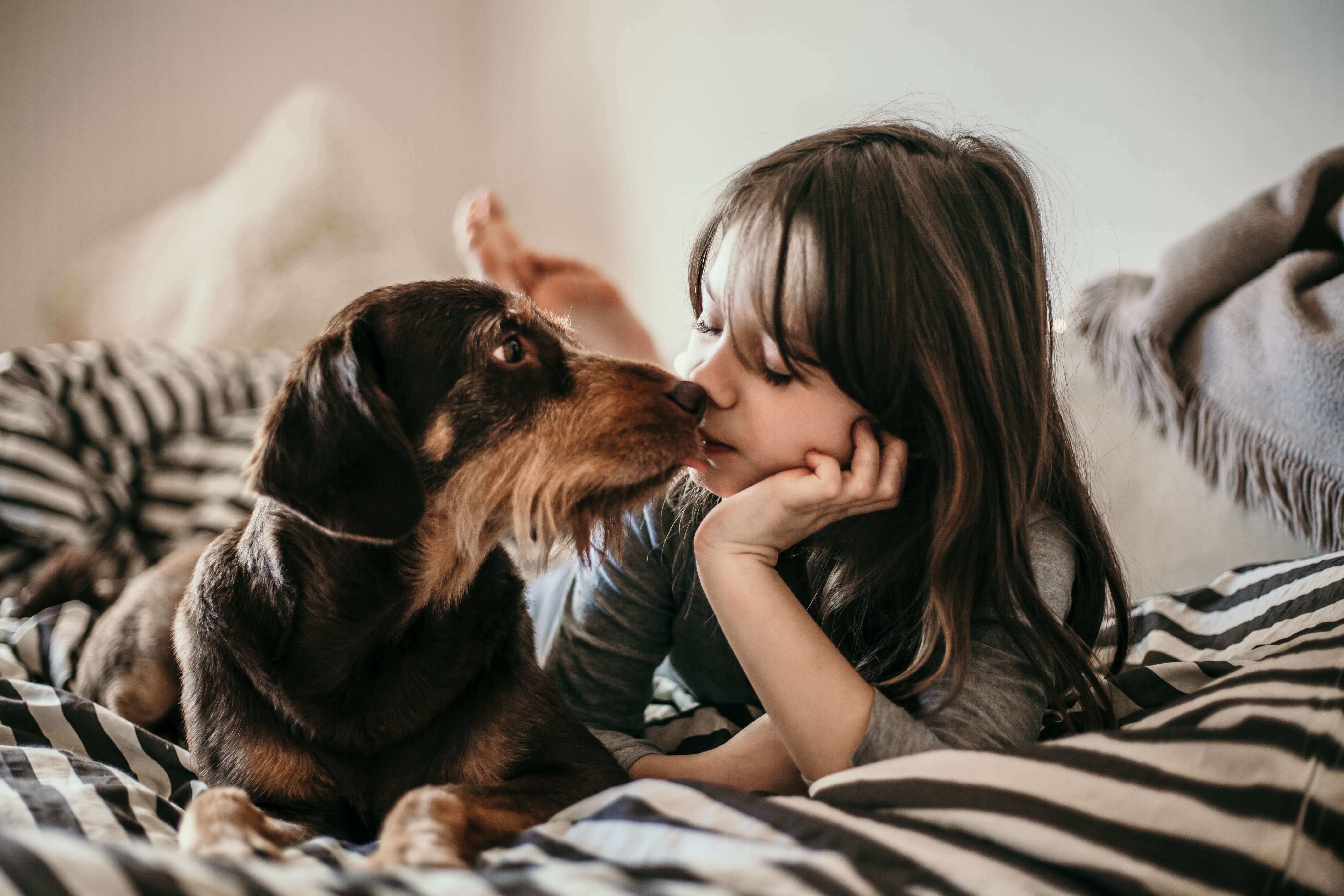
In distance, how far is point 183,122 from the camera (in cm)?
316

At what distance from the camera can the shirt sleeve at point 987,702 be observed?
993 millimetres

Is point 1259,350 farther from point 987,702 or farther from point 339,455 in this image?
point 339,455

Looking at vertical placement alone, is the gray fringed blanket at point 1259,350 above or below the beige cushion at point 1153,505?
above

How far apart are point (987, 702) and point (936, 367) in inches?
17.6

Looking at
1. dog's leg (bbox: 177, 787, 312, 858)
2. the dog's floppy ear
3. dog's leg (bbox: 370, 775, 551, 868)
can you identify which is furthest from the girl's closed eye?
dog's leg (bbox: 177, 787, 312, 858)

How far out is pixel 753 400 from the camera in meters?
1.14

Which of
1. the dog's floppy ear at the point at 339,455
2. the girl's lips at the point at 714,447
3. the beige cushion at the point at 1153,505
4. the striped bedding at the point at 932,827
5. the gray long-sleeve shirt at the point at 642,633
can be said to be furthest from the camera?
the beige cushion at the point at 1153,505

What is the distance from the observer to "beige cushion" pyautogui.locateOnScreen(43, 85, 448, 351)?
8.93ft

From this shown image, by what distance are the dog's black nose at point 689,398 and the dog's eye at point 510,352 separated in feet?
0.71

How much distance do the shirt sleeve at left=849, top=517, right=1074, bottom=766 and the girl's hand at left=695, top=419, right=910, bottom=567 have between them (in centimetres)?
23

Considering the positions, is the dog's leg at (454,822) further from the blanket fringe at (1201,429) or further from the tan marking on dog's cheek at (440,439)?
the blanket fringe at (1201,429)

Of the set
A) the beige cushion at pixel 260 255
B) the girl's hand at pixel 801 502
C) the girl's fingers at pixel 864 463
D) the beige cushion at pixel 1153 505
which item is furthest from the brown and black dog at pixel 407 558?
the beige cushion at pixel 260 255

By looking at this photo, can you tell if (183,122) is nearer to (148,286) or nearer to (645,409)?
(148,286)

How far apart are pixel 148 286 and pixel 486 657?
242cm
